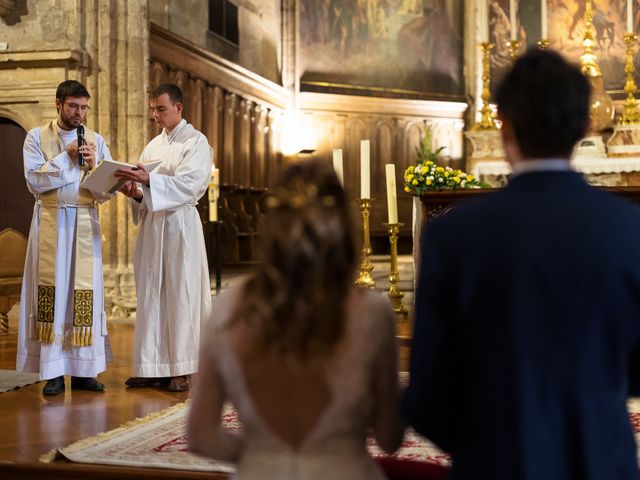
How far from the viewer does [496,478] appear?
166 centimetres

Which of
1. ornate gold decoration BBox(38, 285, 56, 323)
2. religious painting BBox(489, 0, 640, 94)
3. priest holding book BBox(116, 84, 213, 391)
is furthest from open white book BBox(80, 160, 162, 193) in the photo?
religious painting BBox(489, 0, 640, 94)

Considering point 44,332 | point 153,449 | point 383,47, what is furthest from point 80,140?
point 383,47

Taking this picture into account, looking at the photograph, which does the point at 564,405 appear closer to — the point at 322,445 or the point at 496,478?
the point at 496,478

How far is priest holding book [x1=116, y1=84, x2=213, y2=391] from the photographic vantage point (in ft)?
17.5

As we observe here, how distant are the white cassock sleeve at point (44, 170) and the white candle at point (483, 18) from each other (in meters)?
12.0

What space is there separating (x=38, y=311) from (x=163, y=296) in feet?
2.37

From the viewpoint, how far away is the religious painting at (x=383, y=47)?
15.9 m

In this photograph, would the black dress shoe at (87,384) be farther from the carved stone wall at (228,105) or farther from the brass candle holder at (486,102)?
the brass candle holder at (486,102)

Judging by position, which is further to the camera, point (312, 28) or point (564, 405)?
point (312, 28)

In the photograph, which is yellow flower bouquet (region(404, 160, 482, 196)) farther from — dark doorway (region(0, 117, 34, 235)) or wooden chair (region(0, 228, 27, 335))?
dark doorway (region(0, 117, 34, 235))

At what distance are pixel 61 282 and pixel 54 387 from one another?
60 cm

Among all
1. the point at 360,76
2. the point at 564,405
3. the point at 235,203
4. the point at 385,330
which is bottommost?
the point at 564,405

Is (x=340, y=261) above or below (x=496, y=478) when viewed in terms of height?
above

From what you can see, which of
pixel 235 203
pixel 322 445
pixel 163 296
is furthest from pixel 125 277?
pixel 322 445
